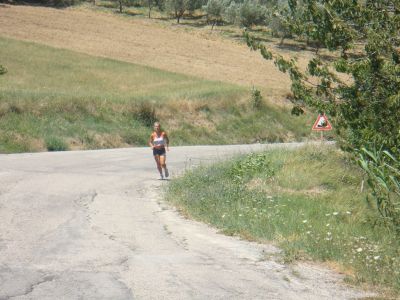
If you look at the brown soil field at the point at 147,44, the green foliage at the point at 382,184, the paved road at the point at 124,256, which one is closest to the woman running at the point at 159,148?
the paved road at the point at 124,256

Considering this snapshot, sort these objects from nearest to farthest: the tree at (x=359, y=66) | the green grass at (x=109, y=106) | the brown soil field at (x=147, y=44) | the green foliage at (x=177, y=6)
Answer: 1. the tree at (x=359, y=66)
2. the green grass at (x=109, y=106)
3. the brown soil field at (x=147, y=44)
4. the green foliage at (x=177, y=6)

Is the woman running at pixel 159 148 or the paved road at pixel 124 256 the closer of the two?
the paved road at pixel 124 256

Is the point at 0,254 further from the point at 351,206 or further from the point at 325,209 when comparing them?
the point at 351,206

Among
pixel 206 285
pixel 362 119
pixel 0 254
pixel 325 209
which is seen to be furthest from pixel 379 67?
pixel 0 254

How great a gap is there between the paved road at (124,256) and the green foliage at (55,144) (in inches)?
584

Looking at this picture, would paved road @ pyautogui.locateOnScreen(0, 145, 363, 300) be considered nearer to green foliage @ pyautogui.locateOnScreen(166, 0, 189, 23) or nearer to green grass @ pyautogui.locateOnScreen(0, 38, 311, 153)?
green grass @ pyautogui.locateOnScreen(0, 38, 311, 153)

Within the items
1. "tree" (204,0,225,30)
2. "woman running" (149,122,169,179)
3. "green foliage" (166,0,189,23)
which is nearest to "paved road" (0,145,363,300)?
"woman running" (149,122,169,179)

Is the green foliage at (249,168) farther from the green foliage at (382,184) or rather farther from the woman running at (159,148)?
the green foliage at (382,184)

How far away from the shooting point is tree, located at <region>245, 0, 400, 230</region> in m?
12.0

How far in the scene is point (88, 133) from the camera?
3416 centimetres

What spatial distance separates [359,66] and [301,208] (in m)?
2.69

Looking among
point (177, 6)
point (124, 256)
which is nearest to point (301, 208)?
point (124, 256)

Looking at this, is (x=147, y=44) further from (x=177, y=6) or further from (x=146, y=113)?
(x=177, y=6)

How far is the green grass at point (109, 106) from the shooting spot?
33.5m
